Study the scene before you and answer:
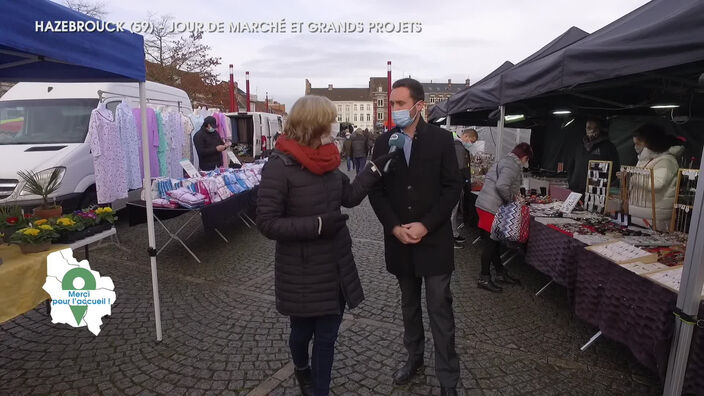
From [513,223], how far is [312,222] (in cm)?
280

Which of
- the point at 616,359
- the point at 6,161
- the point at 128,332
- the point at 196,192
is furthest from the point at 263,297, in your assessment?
the point at 6,161

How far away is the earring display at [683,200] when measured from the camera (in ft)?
10.1

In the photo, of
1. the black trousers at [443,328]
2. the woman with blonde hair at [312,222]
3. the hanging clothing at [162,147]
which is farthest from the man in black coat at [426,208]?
the hanging clothing at [162,147]

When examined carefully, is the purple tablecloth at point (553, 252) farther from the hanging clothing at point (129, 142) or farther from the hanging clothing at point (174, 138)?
the hanging clothing at point (174, 138)

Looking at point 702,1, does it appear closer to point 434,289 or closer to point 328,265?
point 434,289

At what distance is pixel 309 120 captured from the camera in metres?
1.89

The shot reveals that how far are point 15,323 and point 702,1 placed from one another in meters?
5.48

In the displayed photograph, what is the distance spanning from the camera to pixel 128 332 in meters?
3.30

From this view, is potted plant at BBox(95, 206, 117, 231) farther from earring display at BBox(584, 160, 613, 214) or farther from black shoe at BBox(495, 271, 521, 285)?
earring display at BBox(584, 160, 613, 214)

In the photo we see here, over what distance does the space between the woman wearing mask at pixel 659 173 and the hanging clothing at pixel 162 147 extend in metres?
7.56

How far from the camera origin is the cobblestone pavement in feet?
8.52

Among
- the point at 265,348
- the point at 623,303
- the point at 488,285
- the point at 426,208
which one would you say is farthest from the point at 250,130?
the point at 623,303

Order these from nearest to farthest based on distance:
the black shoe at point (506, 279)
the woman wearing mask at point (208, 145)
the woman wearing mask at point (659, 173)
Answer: the woman wearing mask at point (659, 173) → the black shoe at point (506, 279) → the woman wearing mask at point (208, 145)

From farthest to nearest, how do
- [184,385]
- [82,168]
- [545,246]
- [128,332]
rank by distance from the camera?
1. [82,168]
2. [545,246]
3. [128,332]
4. [184,385]
